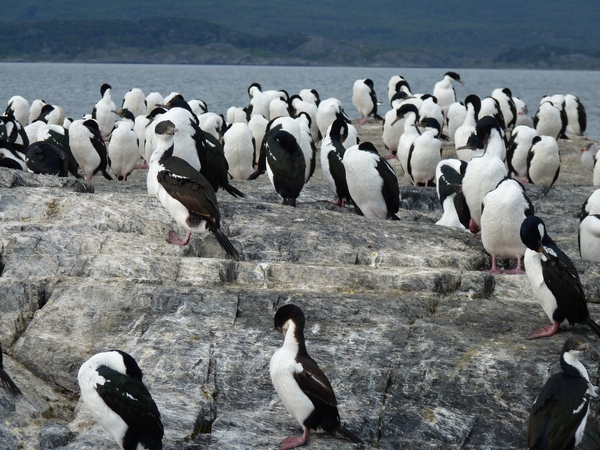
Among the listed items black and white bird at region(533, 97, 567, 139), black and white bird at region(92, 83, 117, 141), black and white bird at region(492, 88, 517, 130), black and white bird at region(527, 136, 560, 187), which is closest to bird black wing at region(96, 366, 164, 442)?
black and white bird at region(527, 136, 560, 187)

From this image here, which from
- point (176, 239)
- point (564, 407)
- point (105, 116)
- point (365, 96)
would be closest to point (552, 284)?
point (564, 407)

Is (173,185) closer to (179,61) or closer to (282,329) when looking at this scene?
(282,329)

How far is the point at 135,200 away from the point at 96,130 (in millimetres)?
7357

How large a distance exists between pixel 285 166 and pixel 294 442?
644 centimetres

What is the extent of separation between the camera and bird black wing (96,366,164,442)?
5.79 m

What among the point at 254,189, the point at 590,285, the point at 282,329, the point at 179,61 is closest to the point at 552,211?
the point at 254,189

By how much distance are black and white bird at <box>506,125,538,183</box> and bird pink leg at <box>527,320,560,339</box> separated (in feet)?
35.6

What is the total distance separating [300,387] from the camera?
240 inches

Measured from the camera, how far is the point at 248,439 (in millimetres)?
6133

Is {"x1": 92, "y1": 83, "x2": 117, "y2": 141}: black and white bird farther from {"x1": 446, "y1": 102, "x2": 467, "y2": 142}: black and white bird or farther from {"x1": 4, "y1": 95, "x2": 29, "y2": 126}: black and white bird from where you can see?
{"x1": 446, "y1": 102, "x2": 467, "y2": 142}: black and white bird

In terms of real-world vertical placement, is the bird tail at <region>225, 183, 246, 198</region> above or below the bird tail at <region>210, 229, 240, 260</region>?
above

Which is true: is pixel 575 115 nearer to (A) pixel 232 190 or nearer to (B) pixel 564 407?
(A) pixel 232 190

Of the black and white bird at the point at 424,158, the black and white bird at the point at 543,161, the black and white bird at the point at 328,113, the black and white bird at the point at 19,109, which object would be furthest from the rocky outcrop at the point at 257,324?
the black and white bird at the point at 19,109

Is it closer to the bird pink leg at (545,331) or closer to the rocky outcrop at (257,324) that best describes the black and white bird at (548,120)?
the rocky outcrop at (257,324)
